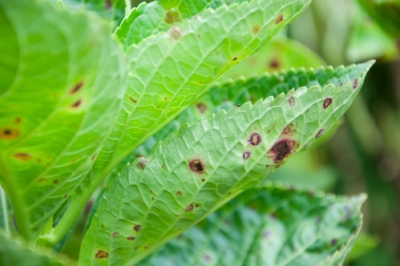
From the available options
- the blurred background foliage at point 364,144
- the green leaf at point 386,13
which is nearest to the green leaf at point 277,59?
the green leaf at point 386,13

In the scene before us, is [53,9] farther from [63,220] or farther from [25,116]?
[63,220]

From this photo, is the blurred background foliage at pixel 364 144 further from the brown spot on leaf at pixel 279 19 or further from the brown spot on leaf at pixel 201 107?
the brown spot on leaf at pixel 279 19

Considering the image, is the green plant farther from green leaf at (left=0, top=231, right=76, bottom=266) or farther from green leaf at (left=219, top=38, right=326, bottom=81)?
green leaf at (left=219, top=38, right=326, bottom=81)

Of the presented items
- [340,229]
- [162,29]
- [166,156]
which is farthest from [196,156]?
[340,229]

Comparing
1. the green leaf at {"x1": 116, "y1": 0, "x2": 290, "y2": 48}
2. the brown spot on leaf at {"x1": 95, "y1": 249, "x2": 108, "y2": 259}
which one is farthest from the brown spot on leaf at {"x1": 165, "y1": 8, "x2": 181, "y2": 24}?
the brown spot on leaf at {"x1": 95, "y1": 249, "x2": 108, "y2": 259}

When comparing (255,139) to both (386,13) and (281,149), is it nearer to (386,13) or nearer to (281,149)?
(281,149)

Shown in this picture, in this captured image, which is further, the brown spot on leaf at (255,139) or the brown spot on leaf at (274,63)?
the brown spot on leaf at (274,63)
